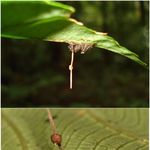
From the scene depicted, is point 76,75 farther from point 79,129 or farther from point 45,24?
point 45,24

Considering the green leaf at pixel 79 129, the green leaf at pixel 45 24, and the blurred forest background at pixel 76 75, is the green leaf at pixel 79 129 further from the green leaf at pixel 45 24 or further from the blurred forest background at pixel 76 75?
the blurred forest background at pixel 76 75

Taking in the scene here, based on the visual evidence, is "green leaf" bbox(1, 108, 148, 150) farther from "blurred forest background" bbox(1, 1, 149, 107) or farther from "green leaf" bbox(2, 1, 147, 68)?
"blurred forest background" bbox(1, 1, 149, 107)

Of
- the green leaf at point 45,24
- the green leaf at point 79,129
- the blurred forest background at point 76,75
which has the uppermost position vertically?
the green leaf at point 45,24

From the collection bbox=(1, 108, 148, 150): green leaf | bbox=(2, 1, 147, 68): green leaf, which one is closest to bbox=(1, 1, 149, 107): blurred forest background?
bbox=(1, 108, 148, 150): green leaf

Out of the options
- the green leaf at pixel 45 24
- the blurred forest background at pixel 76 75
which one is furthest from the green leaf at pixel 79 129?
the blurred forest background at pixel 76 75

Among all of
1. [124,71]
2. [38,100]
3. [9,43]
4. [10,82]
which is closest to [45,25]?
[38,100]

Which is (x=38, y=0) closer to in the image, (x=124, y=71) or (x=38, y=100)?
(x=38, y=100)
